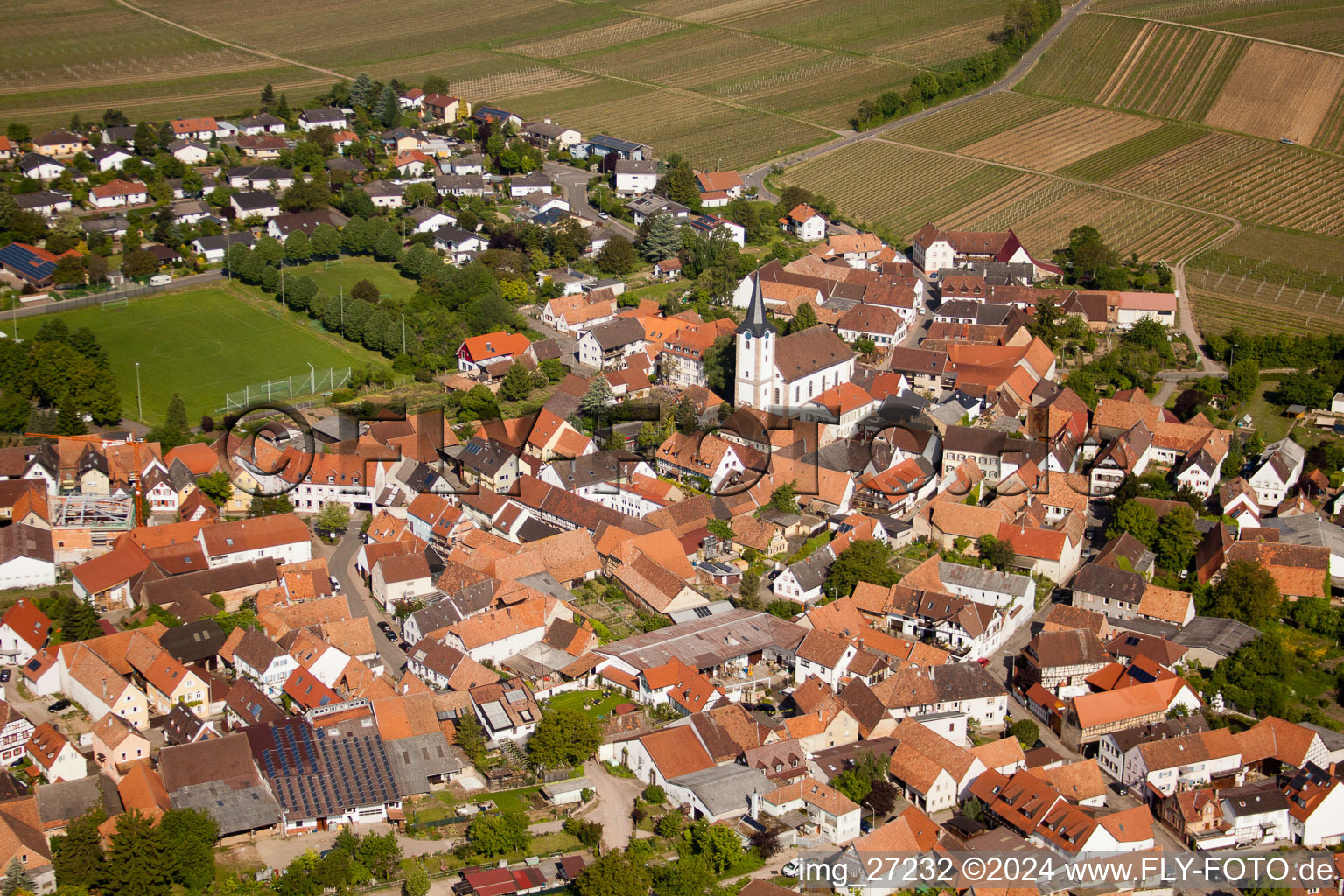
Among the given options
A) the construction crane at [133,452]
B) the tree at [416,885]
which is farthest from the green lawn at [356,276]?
the tree at [416,885]

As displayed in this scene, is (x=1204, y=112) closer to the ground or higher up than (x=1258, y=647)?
higher up

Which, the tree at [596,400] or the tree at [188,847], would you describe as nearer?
the tree at [188,847]

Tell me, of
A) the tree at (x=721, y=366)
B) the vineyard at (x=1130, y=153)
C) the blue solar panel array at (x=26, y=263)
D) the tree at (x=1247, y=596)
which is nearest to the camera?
the tree at (x=1247, y=596)

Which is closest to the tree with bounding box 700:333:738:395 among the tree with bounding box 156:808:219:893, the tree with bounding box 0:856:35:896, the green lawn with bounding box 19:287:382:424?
the green lawn with bounding box 19:287:382:424

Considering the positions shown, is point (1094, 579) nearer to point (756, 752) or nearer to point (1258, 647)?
point (1258, 647)

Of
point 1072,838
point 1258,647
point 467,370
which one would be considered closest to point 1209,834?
point 1072,838

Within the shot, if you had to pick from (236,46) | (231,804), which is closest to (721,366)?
(231,804)

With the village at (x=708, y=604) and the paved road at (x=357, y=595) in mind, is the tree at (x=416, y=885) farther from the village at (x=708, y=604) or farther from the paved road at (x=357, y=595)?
the paved road at (x=357, y=595)

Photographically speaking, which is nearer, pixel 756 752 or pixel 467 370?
pixel 756 752
